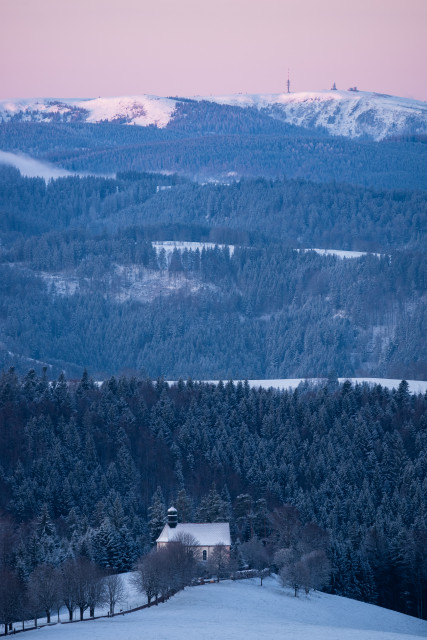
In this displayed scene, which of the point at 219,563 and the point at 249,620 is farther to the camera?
the point at 219,563

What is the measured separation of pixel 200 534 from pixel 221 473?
33558 millimetres

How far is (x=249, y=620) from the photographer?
84312 mm

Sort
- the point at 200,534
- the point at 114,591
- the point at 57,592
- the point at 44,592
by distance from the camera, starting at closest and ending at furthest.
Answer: the point at 44,592
the point at 57,592
the point at 114,591
the point at 200,534

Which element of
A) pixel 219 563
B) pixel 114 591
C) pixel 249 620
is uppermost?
pixel 114 591

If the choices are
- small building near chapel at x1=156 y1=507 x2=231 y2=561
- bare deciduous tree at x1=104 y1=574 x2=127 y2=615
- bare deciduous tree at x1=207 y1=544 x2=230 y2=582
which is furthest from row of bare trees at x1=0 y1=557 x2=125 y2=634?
small building near chapel at x1=156 y1=507 x2=231 y2=561

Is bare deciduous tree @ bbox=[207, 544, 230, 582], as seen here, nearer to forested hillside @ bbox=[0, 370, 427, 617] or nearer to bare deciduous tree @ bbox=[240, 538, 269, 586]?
bare deciduous tree @ bbox=[240, 538, 269, 586]

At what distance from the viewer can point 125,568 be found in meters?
101

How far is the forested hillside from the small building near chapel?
70.4 inches

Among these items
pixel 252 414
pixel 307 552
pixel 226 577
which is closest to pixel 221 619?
pixel 226 577

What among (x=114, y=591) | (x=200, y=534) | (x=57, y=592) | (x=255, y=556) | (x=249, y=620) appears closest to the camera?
(x=57, y=592)

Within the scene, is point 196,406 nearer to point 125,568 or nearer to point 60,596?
point 125,568

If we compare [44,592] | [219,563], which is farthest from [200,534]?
[44,592]

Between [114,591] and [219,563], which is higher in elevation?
[114,591]

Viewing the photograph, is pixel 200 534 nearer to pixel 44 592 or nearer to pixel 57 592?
pixel 57 592
